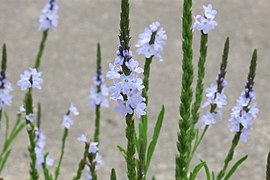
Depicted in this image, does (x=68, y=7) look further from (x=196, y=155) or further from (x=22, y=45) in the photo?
(x=196, y=155)

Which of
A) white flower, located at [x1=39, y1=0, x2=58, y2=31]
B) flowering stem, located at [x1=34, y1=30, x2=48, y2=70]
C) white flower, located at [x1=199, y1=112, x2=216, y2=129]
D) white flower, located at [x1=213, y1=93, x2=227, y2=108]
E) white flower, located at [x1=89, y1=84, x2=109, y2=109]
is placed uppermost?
white flower, located at [x1=39, y1=0, x2=58, y2=31]

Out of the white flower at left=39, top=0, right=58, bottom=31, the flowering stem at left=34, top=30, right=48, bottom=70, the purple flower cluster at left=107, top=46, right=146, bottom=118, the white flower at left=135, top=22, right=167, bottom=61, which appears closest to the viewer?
the purple flower cluster at left=107, top=46, right=146, bottom=118

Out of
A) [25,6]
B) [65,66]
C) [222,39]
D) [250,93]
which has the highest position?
[25,6]

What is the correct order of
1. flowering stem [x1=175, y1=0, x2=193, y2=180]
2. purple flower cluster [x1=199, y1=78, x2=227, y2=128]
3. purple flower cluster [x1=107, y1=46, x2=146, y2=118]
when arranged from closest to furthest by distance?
1. purple flower cluster [x1=107, y1=46, x2=146, y2=118]
2. flowering stem [x1=175, y1=0, x2=193, y2=180]
3. purple flower cluster [x1=199, y1=78, x2=227, y2=128]

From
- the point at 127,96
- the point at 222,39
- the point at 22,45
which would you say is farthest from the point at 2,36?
the point at 127,96

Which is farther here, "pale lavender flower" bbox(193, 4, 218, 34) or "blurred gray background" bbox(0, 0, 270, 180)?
"blurred gray background" bbox(0, 0, 270, 180)

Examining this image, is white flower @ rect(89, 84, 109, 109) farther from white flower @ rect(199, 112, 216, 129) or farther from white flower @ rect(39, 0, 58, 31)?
white flower @ rect(199, 112, 216, 129)

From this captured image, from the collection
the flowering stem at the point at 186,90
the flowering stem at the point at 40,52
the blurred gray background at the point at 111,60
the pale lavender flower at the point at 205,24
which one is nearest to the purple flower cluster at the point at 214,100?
the pale lavender flower at the point at 205,24

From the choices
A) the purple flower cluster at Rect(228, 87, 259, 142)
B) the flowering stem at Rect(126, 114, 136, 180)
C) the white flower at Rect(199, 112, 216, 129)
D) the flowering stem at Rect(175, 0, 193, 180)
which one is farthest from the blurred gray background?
the flowering stem at Rect(126, 114, 136, 180)

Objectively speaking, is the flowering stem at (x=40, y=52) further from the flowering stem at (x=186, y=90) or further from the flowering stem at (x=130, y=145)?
the flowering stem at (x=130, y=145)
